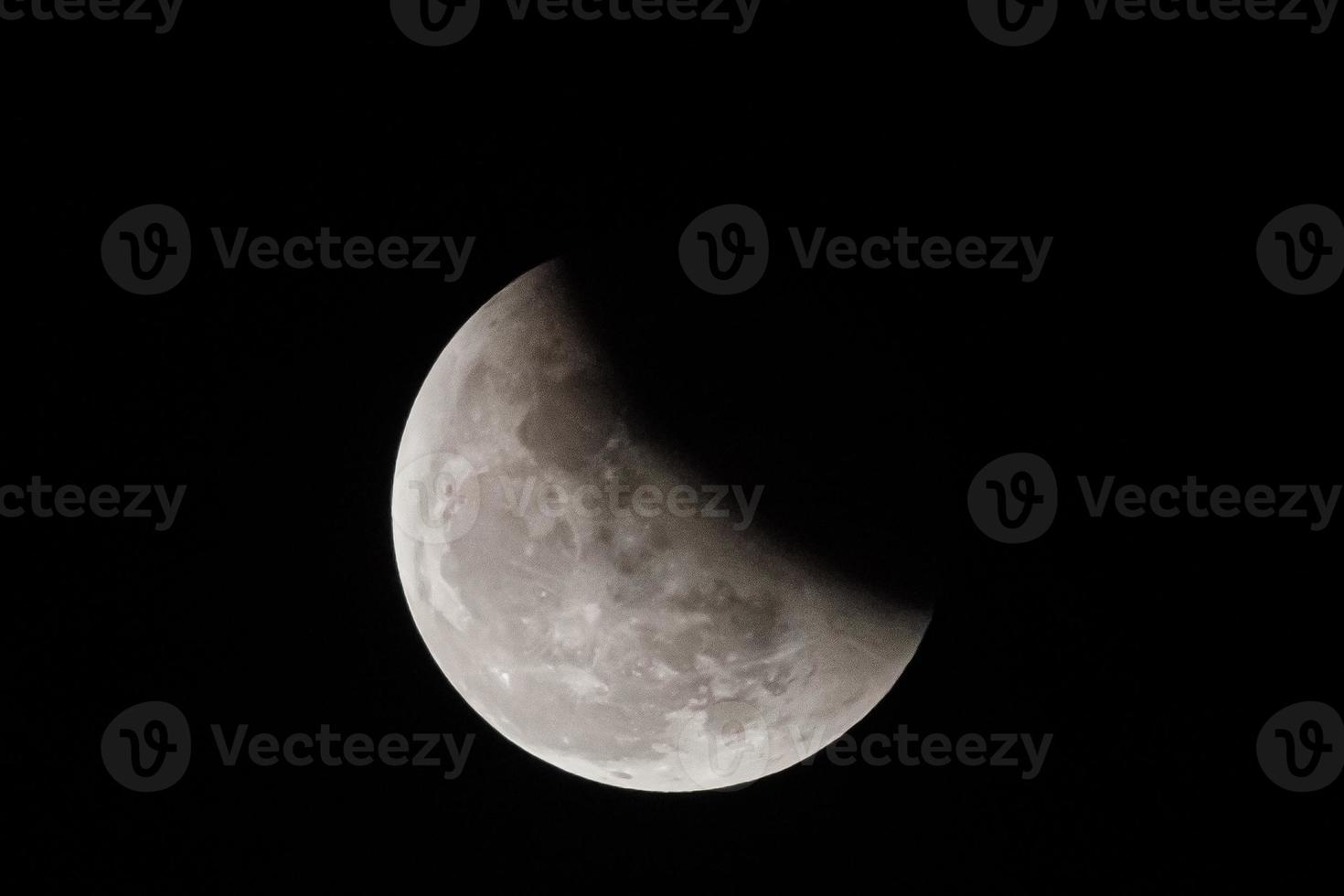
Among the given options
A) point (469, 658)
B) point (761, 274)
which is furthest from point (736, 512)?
point (469, 658)

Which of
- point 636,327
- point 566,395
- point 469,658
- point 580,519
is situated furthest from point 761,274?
point 469,658

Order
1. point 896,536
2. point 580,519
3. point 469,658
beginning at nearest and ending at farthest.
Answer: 1. point 580,519
2. point 896,536
3. point 469,658

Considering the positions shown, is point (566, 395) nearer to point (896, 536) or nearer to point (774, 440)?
point (774, 440)

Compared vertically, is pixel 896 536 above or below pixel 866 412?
below

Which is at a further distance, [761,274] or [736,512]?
[761,274]

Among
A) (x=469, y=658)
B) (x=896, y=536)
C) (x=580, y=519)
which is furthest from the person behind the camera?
(x=469, y=658)

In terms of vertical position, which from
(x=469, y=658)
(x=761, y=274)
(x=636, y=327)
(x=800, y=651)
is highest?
(x=761, y=274)

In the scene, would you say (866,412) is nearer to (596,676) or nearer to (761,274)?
(761,274)
